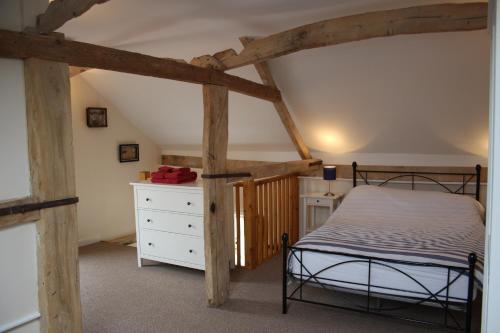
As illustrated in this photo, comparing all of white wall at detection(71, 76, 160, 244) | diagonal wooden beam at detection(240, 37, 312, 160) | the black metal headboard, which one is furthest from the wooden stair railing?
white wall at detection(71, 76, 160, 244)

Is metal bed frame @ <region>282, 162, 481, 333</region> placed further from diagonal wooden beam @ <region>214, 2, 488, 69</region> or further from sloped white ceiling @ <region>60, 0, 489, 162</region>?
sloped white ceiling @ <region>60, 0, 489, 162</region>

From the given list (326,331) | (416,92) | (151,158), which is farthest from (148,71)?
(151,158)

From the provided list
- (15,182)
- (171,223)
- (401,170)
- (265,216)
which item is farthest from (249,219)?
(15,182)

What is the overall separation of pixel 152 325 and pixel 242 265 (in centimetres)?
158

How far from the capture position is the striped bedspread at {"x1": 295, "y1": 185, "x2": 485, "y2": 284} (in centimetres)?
304

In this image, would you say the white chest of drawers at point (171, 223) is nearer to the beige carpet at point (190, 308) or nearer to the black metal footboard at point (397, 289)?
the beige carpet at point (190, 308)

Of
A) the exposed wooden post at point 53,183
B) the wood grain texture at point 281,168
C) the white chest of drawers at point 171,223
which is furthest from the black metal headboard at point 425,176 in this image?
the exposed wooden post at point 53,183

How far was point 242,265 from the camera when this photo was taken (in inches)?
180

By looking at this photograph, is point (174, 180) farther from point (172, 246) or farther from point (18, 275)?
point (18, 275)

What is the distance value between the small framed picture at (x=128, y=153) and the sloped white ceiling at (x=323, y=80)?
0.64 meters

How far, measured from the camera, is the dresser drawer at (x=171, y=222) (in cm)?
410

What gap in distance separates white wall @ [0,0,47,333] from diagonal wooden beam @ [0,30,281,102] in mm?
87

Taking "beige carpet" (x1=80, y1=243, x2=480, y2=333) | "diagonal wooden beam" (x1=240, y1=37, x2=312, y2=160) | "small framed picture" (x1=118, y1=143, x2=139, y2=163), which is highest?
"diagonal wooden beam" (x1=240, y1=37, x2=312, y2=160)

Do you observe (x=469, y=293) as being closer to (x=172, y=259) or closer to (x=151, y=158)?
(x=172, y=259)
